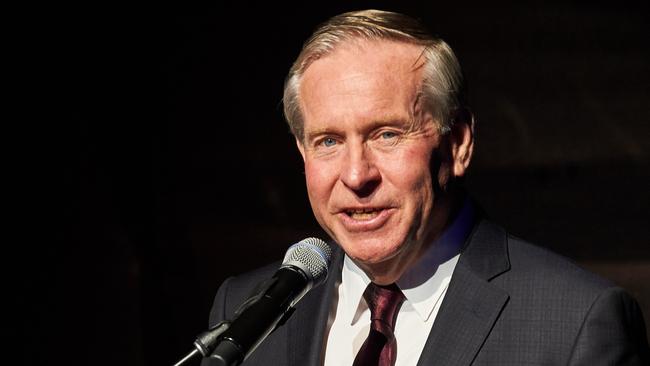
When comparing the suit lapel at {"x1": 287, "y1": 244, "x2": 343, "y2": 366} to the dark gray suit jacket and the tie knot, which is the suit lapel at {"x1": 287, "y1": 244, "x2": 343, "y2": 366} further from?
the tie knot

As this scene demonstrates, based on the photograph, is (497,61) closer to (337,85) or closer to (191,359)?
(337,85)

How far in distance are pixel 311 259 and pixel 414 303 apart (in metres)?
0.48

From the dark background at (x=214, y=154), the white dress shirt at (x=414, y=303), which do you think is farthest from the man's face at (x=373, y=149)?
the dark background at (x=214, y=154)

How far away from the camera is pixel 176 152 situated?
3254 mm

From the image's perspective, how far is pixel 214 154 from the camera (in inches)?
128

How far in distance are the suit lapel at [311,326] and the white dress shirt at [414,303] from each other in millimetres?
32

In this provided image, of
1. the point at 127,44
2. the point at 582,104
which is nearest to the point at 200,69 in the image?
the point at 127,44

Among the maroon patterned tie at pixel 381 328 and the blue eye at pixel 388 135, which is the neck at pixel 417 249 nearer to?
the maroon patterned tie at pixel 381 328

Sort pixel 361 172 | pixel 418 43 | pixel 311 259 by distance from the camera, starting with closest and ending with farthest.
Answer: pixel 311 259, pixel 361 172, pixel 418 43

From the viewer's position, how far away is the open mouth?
186 centimetres

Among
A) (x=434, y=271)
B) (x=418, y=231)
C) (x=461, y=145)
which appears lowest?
(x=434, y=271)

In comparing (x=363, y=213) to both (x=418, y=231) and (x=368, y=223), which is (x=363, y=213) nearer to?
(x=368, y=223)

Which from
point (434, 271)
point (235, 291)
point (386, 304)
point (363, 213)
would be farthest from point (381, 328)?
point (235, 291)

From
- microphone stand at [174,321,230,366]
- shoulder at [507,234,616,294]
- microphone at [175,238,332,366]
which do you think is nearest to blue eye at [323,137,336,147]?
microphone at [175,238,332,366]
